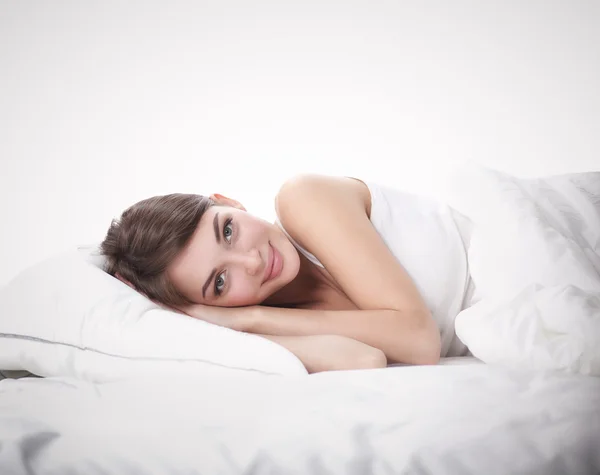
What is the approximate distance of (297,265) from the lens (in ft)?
4.28

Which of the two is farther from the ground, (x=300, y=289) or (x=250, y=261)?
(x=250, y=261)

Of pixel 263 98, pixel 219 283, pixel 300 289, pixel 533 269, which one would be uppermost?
pixel 263 98

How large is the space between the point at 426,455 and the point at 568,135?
2.42 m

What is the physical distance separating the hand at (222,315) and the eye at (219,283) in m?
0.04

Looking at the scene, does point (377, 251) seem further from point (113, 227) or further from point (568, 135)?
point (568, 135)

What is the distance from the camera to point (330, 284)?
148cm

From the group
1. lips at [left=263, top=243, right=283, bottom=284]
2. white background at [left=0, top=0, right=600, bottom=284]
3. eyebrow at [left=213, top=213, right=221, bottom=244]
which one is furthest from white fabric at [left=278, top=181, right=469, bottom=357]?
white background at [left=0, top=0, right=600, bottom=284]

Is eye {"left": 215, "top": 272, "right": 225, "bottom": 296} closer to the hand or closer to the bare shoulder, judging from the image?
the hand

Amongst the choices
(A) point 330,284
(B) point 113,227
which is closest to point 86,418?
(B) point 113,227

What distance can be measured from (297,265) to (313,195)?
0.18 m

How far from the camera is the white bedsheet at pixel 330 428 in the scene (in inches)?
20.6

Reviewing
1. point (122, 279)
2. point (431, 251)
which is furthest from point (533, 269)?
point (122, 279)

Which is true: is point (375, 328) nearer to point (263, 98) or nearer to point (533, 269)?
point (533, 269)

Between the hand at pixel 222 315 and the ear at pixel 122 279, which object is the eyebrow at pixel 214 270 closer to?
the hand at pixel 222 315
